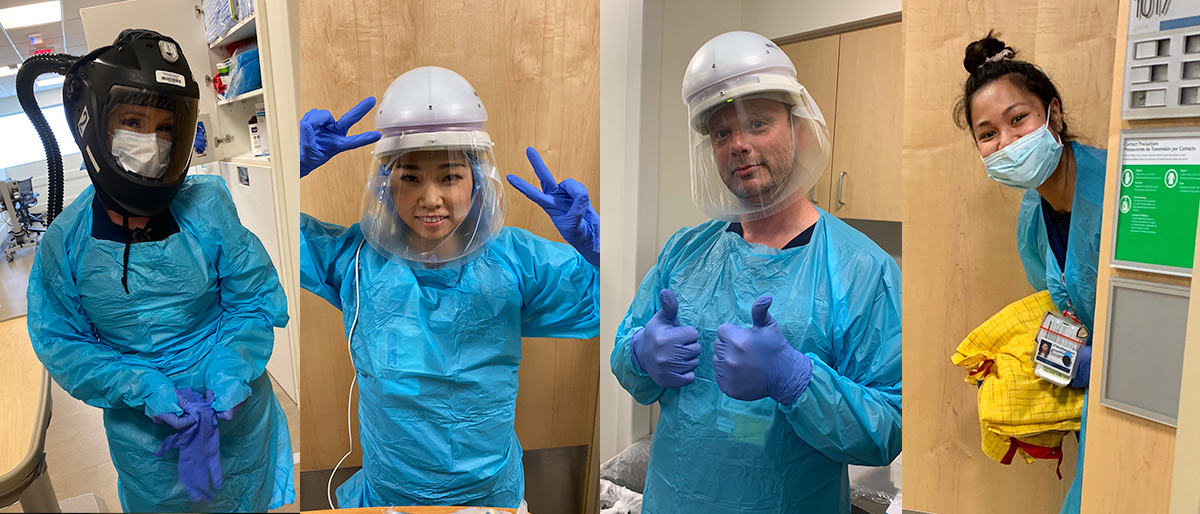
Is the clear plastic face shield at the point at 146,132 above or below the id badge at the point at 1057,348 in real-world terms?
above

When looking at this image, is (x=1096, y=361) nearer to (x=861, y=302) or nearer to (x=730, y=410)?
(x=861, y=302)

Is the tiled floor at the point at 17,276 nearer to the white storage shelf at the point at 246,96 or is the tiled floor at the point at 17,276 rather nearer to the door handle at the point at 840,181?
the white storage shelf at the point at 246,96

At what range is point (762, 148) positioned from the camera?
1067 millimetres

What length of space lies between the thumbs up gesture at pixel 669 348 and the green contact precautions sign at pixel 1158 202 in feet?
2.02

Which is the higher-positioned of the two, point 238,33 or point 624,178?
point 238,33

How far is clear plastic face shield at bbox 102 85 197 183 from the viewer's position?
81 cm

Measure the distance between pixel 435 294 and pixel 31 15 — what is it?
0.68 m

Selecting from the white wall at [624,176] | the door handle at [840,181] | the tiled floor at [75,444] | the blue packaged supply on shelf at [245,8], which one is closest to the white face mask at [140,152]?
the blue packaged supply on shelf at [245,8]

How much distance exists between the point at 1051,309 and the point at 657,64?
2.48 ft

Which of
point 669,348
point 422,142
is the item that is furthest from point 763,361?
point 422,142

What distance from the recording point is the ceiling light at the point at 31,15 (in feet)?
2.75

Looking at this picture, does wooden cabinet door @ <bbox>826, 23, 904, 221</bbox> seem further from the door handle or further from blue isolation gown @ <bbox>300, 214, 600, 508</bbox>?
blue isolation gown @ <bbox>300, 214, 600, 508</bbox>

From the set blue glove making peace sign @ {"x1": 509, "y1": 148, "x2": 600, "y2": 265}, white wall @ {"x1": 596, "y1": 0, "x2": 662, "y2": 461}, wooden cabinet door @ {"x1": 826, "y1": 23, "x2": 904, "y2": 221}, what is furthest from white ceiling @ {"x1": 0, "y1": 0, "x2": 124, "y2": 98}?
wooden cabinet door @ {"x1": 826, "y1": 23, "x2": 904, "y2": 221}

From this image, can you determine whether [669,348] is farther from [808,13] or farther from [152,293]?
[152,293]
